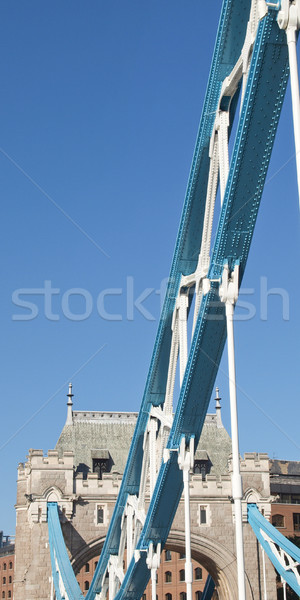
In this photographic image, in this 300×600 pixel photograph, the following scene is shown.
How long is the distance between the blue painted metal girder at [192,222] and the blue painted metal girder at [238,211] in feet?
8.53

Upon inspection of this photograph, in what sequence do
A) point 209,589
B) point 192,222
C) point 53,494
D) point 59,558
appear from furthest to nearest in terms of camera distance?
point 209,589 → point 53,494 → point 59,558 → point 192,222

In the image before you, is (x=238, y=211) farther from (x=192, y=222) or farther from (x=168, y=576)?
(x=168, y=576)

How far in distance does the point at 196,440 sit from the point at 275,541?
13453 mm

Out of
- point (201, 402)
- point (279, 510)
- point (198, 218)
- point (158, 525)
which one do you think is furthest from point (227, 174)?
point (279, 510)

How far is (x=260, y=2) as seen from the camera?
603 inches

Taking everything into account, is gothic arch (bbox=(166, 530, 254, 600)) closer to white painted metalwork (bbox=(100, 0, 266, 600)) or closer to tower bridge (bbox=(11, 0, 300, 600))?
tower bridge (bbox=(11, 0, 300, 600))

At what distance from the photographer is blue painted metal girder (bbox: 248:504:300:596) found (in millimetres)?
31766

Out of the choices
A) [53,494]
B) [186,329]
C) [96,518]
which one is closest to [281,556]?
[96,518]

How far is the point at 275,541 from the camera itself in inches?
1377

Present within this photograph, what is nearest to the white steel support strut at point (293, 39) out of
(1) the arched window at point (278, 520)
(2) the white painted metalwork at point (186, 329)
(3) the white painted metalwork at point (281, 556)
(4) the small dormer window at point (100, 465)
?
(2) the white painted metalwork at point (186, 329)

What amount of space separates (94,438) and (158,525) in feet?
65.5

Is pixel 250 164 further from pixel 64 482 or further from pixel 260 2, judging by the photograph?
pixel 64 482

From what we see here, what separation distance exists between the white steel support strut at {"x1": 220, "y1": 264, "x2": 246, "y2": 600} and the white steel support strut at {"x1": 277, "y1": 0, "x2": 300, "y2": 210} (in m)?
5.76

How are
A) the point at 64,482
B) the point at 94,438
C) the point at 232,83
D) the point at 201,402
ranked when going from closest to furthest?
1. the point at 232,83
2. the point at 201,402
3. the point at 64,482
4. the point at 94,438
